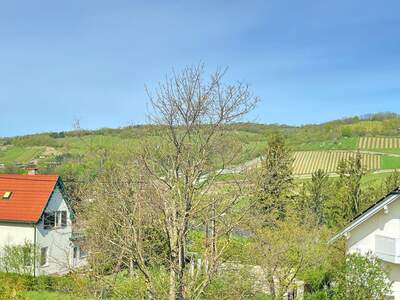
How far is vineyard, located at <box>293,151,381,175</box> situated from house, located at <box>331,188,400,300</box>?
42599mm

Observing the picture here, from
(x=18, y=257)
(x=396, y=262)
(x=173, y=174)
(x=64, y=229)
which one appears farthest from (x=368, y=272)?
(x=64, y=229)

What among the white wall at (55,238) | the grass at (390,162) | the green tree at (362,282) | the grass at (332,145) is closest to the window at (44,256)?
the white wall at (55,238)

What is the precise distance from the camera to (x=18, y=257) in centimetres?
2808

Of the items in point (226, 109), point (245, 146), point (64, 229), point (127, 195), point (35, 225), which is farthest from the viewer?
point (64, 229)

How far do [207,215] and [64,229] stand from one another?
25871 millimetres

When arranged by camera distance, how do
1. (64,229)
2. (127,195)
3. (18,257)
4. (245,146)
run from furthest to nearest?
(64,229) < (18,257) < (245,146) < (127,195)

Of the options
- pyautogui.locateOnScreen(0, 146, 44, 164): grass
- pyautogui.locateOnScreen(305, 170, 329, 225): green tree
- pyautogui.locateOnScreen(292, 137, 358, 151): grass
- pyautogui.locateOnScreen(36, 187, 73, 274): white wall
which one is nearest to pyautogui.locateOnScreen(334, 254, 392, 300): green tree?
pyautogui.locateOnScreen(36, 187, 73, 274): white wall

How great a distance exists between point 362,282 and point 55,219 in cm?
2229

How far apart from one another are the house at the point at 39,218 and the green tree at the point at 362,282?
17.9 m

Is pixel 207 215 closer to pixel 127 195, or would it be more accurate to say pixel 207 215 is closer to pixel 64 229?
pixel 127 195

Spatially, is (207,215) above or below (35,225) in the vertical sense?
above

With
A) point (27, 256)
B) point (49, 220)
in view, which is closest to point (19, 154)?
point (49, 220)

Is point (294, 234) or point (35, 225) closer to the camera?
point (294, 234)

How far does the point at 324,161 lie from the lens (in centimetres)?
7319
